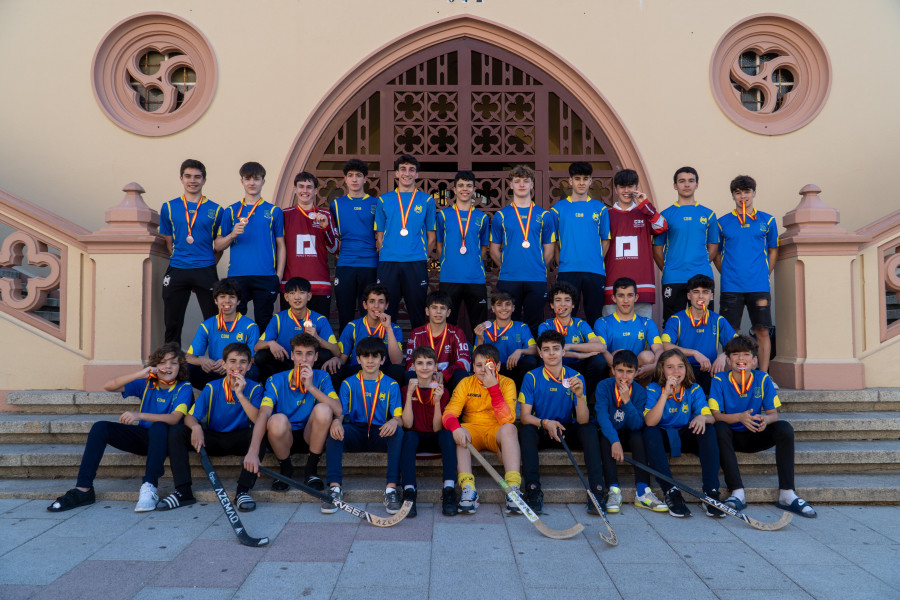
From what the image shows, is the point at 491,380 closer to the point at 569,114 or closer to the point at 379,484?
the point at 379,484

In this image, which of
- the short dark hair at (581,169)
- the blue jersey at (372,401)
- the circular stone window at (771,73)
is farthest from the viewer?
the circular stone window at (771,73)

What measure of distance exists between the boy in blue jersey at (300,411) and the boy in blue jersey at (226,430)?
3.9 inches

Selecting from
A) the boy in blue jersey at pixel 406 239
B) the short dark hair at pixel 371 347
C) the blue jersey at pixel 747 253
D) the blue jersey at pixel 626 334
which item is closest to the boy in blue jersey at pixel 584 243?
the blue jersey at pixel 626 334

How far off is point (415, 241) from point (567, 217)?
4.28 feet

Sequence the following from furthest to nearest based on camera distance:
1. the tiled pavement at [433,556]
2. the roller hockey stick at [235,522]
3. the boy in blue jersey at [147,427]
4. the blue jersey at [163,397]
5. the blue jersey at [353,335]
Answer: the blue jersey at [353,335] → the blue jersey at [163,397] → the boy in blue jersey at [147,427] → the roller hockey stick at [235,522] → the tiled pavement at [433,556]

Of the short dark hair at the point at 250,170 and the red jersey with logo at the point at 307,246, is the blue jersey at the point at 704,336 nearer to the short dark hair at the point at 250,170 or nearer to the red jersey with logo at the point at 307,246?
the red jersey with logo at the point at 307,246

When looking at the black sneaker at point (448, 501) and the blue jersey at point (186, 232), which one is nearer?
the black sneaker at point (448, 501)

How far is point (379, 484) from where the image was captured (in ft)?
14.1

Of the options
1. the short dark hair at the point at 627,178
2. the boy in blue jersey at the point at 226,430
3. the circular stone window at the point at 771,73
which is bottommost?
the boy in blue jersey at the point at 226,430

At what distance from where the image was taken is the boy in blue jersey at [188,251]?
524 cm

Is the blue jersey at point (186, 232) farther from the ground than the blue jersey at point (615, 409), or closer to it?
farther from the ground

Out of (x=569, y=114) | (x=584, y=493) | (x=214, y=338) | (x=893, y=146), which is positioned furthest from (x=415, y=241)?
(x=893, y=146)

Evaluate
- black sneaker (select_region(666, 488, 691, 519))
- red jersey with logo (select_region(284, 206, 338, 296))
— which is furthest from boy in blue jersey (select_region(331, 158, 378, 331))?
black sneaker (select_region(666, 488, 691, 519))

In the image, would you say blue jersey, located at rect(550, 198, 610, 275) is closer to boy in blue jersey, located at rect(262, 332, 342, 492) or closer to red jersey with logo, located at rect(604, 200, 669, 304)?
red jersey with logo, located at rect(604, 200, 669, 304)
